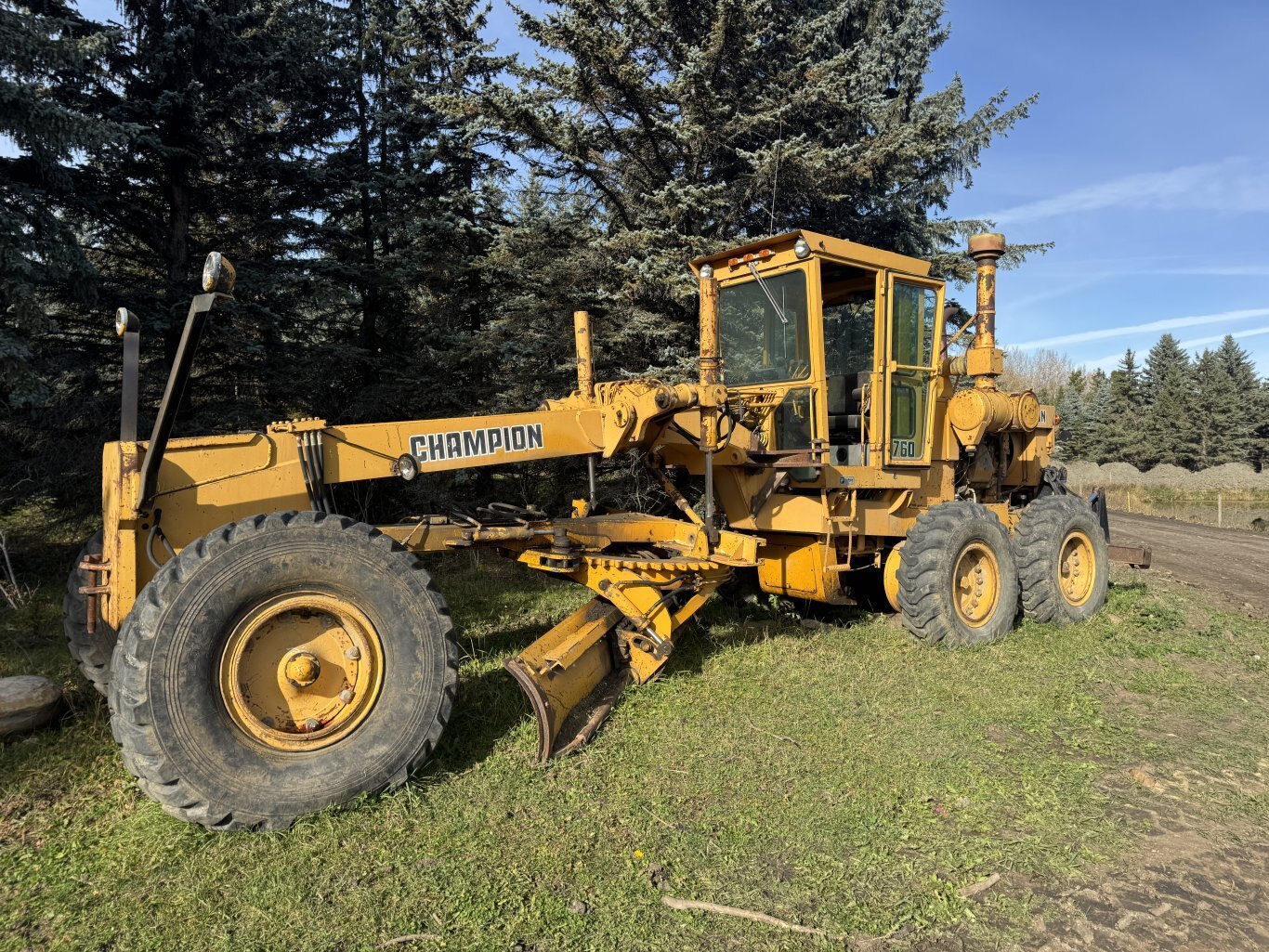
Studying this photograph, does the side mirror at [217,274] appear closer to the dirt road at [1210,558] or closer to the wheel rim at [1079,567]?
the wheel rim at [1079,567]

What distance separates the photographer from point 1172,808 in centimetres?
392

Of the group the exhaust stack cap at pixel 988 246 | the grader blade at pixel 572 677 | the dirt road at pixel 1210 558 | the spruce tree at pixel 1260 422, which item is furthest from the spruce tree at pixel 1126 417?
the grader blade at pixel 572 677

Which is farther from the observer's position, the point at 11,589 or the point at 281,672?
the point at 11,589

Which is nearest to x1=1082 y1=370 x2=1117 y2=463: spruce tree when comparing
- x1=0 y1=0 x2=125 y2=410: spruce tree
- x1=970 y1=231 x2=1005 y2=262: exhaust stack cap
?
x1=970 y1=231 x2=1005 y2=262: exhaust stack cap

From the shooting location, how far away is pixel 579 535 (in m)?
5.46

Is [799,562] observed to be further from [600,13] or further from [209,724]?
[600,13]

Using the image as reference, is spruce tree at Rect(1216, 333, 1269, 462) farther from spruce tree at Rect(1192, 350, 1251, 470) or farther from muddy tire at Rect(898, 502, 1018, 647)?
muddy tire at Rect(898, 502, 1018, 647)

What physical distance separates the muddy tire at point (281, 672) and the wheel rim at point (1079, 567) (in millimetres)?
6547

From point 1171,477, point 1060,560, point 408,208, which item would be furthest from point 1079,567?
point 1171,477

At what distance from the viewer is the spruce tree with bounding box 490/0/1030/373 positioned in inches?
398

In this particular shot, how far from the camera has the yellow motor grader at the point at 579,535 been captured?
3.47 meters

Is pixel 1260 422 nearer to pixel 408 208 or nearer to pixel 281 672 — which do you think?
pixel 408 208

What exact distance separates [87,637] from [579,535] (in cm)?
296

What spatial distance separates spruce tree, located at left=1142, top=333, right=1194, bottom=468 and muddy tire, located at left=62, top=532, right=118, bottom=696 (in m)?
48.9
